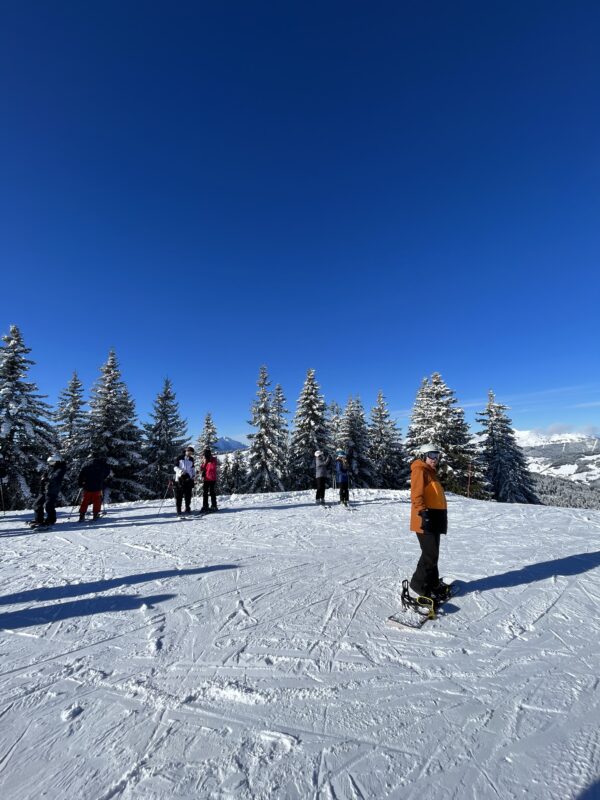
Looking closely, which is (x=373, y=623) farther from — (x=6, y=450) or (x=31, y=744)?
(x=6, y=450)

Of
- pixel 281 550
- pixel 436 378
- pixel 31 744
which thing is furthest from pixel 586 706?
pixel 436 378

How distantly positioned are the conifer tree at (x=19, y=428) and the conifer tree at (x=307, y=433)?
1730 cm

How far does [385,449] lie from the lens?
34.7 metres

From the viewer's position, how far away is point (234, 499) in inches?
584

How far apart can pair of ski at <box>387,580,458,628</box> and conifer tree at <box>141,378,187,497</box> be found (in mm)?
24631

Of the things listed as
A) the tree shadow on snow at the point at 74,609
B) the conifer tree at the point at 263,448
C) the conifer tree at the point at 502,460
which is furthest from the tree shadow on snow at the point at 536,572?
the conifer tree at the point at 502,460

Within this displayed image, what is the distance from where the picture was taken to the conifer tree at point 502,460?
29711mm

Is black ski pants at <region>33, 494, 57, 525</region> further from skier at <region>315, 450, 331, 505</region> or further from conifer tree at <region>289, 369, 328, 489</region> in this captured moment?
conifer tree at <region>289, 369, 328, 489</region>

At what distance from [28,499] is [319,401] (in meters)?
20.7

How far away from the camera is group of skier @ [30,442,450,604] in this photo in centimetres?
439

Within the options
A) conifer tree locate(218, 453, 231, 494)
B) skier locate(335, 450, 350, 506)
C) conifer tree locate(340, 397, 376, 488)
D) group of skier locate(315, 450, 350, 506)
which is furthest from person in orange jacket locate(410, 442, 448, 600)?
conifer tree locate(218, 453, 231, 494)

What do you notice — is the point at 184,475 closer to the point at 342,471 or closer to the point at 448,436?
the point at 342,471

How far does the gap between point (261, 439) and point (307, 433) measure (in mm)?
3931

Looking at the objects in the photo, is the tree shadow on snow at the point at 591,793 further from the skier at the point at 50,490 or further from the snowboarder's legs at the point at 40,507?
the snowboarder's legs at the point at 40,507
